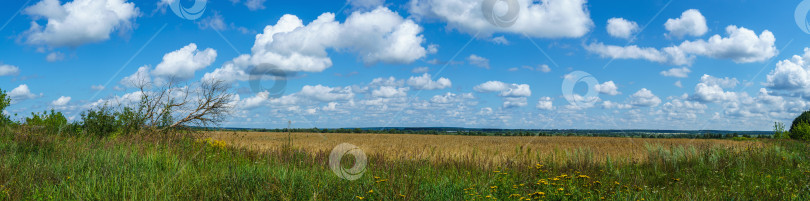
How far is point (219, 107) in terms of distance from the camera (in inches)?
757

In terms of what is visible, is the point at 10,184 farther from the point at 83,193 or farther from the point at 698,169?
the point at 698,169

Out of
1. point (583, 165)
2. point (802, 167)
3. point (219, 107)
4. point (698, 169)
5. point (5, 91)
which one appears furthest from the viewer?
point (5, 91)

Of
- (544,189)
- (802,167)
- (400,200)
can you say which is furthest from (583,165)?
(400,200)

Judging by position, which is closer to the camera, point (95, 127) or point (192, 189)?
point (192, 189)

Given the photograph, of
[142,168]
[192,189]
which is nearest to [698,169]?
[192,189]

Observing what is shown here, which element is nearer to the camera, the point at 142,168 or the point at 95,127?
the point at 142,168

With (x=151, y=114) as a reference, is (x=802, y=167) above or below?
below

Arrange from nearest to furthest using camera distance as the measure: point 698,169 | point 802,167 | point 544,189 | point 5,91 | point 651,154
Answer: point 544,189
point 802,167
point 698,169
point 651,154
point 5,91

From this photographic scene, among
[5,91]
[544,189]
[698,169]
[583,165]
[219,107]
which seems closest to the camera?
[544,189]

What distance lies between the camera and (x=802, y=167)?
1169cm

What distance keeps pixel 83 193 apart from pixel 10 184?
1.67m

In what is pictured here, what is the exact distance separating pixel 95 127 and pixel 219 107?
4.61 m

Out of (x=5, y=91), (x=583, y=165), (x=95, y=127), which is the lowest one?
(x=583, y=165)

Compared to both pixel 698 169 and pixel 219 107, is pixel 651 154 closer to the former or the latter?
pixel 698 169
